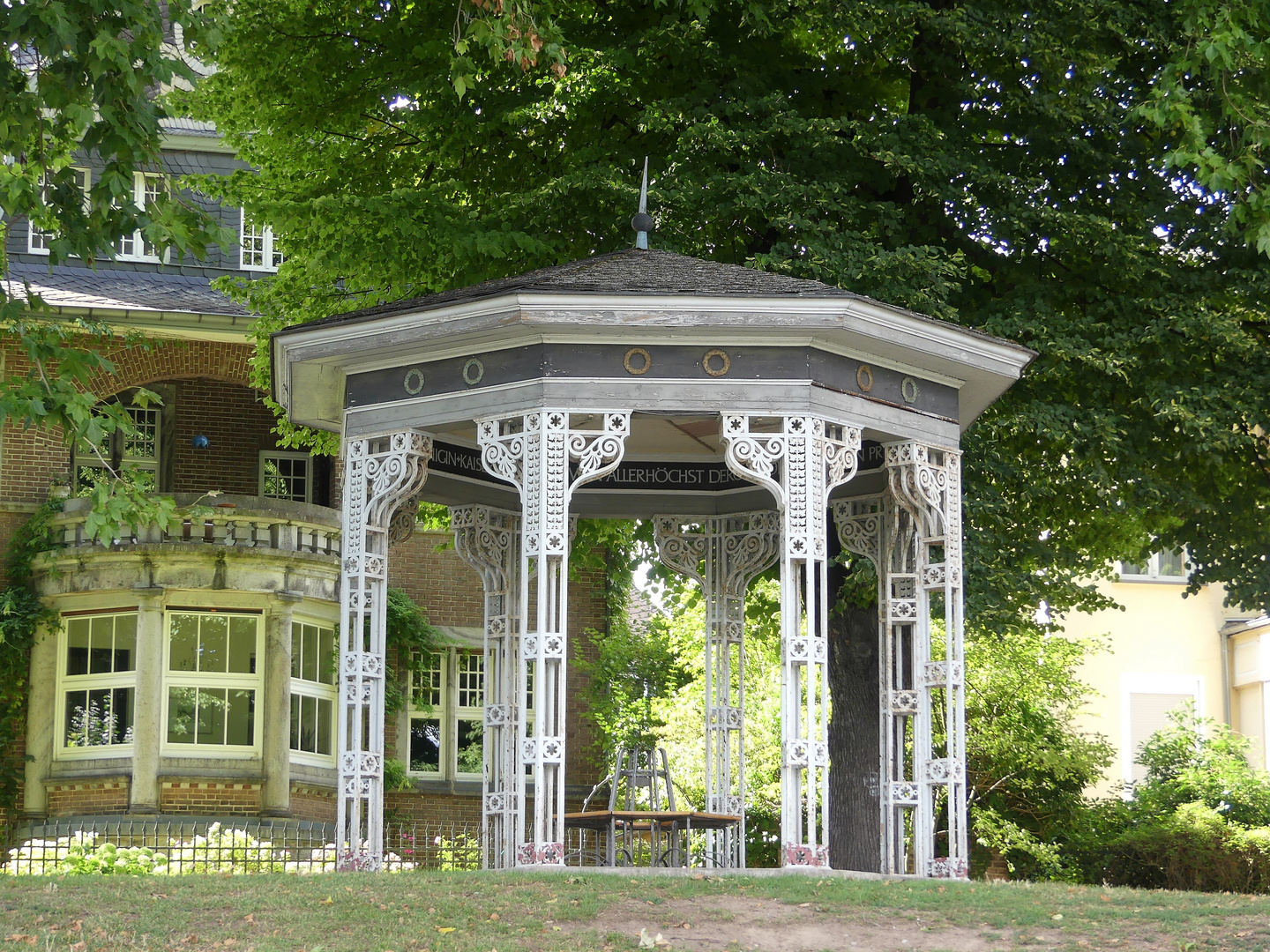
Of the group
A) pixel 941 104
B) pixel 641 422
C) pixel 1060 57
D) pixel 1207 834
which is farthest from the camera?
pixel 1207 834

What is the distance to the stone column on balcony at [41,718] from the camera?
83.8 feet

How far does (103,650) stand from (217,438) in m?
4.84

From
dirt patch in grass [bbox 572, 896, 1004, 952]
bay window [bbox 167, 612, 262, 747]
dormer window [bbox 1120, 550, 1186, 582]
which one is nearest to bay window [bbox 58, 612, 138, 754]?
bay window [bbox 167, 612, 262, 747]

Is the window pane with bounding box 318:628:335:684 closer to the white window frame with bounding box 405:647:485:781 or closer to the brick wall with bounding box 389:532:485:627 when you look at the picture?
the brick wall with bounding box 389:532:485:627

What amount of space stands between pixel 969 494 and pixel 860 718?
2.46 m

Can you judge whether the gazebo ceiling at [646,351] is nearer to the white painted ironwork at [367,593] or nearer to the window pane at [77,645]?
the white painted ironwork at [367,593]

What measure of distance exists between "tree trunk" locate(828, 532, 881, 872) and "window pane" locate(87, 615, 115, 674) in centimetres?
1374

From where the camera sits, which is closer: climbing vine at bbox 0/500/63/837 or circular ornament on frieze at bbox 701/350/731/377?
circular ornament on frieze at bbox 701/350/731/377

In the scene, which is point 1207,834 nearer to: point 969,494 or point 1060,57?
point 969,494

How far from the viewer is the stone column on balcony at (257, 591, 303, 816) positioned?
25.7m

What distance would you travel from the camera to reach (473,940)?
9.16m

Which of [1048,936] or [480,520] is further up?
[480,520]

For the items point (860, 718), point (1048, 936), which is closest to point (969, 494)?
point (860, 718)

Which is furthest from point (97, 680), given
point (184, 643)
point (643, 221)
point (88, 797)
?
point (643, 221)
